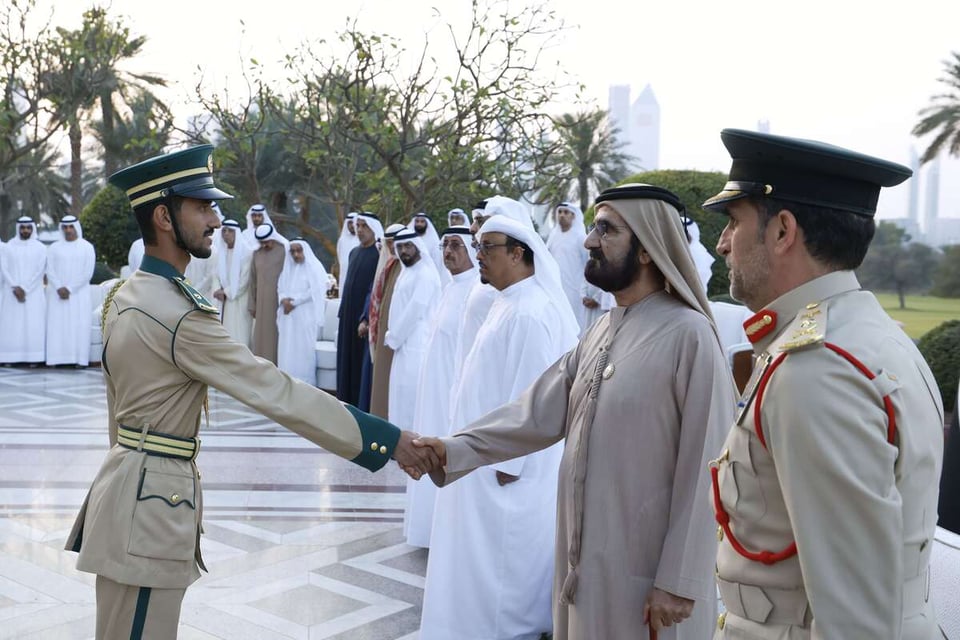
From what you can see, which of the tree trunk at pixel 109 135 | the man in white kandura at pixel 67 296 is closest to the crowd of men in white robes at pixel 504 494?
the man in white kandura at pixel 67 296

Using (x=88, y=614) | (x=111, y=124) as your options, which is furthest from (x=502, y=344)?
(x=111, y=124)

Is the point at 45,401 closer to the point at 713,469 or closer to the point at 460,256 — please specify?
the point at 460,256

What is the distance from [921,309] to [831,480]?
78.1ft

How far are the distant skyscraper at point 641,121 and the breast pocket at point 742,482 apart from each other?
66.6 m

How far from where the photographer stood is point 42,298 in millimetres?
12180

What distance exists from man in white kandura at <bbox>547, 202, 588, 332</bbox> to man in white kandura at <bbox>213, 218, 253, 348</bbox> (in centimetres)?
376

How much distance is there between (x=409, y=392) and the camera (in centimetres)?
752

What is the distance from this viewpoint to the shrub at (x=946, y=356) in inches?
312

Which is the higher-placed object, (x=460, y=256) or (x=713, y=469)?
(x=460, y=256)

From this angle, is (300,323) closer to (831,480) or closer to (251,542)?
(251,542)

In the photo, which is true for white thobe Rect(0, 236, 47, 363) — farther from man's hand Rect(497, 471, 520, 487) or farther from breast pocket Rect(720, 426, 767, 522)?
breast pocket Rect(720, 426, 767, 522)

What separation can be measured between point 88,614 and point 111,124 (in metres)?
23.4

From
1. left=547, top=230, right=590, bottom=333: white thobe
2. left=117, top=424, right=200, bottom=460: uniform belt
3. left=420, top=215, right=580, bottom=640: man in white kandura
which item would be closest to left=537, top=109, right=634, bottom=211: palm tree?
left=547, top=230, right=590, bottom=333: white thobe

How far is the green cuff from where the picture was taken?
115 inches
